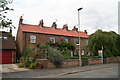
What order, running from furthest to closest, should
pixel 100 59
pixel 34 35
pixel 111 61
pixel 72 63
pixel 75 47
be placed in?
pixel 75 47, pixel 34 35, pixel 111 61, pixel 100 59, pixel 72 63

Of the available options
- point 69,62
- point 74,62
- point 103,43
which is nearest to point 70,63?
point 69,62

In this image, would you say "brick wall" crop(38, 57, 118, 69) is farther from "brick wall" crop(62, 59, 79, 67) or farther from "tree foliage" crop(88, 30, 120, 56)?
"tree foliage" crop(88, 30, 120, 56)

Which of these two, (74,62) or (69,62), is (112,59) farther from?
(69,62)

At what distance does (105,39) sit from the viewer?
23.7 m

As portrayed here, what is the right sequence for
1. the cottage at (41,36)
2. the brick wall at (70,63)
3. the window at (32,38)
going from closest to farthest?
the brick wall at (70,63) < the cottage at (41,36) < the window at (32,38)

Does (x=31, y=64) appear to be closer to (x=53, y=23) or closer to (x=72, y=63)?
(x=72, y=63)

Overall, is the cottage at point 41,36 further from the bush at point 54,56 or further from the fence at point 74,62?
the bush at point 54,56

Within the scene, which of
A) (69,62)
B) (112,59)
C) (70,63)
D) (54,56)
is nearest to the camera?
(54,56)

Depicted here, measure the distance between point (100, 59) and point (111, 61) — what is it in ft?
11.2

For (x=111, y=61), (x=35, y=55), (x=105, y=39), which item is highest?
(x=105, y=39)

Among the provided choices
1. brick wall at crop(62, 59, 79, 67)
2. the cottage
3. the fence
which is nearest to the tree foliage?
the fence

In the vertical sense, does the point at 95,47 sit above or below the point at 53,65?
above

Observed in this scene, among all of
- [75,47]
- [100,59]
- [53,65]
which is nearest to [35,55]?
[53,65]

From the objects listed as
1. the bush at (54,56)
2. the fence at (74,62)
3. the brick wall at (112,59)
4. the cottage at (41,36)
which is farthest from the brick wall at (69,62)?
the cottage at (41,36)
